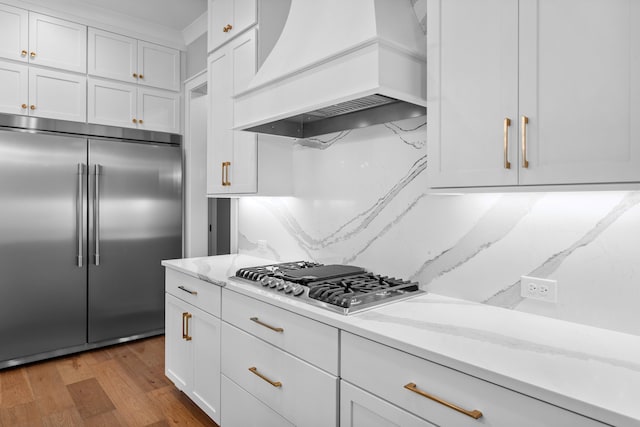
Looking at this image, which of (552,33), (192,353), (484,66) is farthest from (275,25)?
(192,353)

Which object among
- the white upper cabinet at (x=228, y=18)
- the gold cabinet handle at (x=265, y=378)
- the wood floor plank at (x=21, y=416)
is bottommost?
the wood floor plank at (x=21, y=416)

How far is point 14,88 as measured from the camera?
2949mm

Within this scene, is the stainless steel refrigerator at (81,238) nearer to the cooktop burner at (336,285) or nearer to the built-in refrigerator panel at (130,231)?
the built-in refrigerator panel at (130,231)

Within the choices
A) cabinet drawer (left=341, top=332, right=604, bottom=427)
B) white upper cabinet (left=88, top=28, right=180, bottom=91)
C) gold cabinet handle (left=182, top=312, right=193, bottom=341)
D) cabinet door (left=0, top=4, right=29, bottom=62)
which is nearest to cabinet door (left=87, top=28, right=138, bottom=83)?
white upper cabinet (left=88, top=28, right=180, bottom=91)

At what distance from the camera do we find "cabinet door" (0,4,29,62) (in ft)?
9.49

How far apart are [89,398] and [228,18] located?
2.63 metres

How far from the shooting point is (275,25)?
2406 mm

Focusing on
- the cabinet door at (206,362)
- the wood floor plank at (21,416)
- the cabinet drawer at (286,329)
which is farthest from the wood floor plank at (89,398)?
the cabinet drawer at (286,329)

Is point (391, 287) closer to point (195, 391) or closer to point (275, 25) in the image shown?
point (195, 391)

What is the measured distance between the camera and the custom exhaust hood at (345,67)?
1506 millimetres

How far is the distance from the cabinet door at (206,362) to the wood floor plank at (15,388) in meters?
1.15

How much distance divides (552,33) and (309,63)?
0.93 m

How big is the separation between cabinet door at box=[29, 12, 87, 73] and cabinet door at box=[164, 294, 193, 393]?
6.89ft

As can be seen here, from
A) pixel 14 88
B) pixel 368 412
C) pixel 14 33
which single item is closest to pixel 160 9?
pixel 14 33
